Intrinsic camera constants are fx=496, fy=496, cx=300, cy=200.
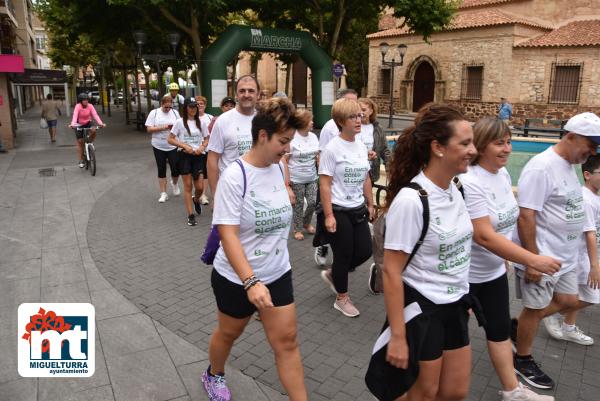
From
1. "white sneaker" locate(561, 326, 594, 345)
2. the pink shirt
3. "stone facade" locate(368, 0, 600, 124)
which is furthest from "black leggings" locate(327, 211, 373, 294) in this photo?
"stone facade" locate(368, 0, 600, 124)

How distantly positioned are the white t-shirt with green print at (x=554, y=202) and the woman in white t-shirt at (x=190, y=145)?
5.33 metres

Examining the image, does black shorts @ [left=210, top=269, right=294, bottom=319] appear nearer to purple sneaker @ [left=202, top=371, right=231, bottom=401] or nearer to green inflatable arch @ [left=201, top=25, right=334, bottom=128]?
purple sneaker @ [left=202, top=371, right=231, bottom=401]

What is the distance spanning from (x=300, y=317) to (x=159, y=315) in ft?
4.20

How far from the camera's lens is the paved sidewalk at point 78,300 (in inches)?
133

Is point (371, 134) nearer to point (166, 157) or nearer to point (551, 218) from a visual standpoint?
point (551, 218)

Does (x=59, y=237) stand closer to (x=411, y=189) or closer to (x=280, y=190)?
(x=280, y=190)

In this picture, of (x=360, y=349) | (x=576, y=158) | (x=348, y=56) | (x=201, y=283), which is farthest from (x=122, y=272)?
(x=348, y=56)

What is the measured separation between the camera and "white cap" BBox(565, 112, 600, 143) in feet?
9.90

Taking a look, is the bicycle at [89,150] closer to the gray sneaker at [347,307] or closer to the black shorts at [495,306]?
the gray sneaker at [347,307]

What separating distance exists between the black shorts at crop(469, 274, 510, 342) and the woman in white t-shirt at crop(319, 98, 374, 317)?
5.25 feet

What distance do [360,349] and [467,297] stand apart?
5.39 feet

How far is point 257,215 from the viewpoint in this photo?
2.71 metres

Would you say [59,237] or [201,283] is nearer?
[201,283]

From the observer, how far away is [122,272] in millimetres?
5582
